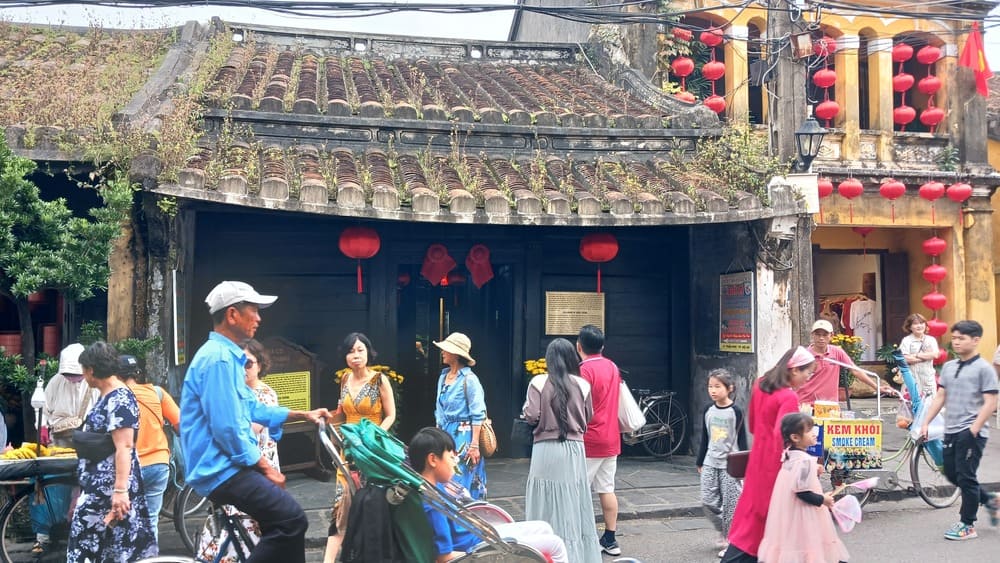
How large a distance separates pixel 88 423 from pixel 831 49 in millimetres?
14016

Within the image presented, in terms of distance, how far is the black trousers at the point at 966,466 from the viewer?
275 inches

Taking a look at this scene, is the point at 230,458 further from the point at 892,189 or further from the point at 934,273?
the point at 934,273

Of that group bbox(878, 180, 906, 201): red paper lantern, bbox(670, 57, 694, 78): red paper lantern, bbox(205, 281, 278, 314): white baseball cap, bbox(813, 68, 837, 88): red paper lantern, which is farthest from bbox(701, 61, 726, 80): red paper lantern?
bbox(205, 281, 278, 314): white baseball cap

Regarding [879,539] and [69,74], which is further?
[69,74]

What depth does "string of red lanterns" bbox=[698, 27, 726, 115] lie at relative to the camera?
13906 millimetres

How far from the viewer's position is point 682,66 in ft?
45.3

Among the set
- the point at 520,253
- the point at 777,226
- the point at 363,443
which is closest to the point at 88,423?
the point at 363,443

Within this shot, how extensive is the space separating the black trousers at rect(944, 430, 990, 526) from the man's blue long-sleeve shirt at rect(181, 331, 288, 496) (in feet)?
18.6

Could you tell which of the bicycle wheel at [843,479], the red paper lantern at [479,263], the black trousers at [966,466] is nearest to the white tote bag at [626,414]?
the bicycle wheel at [843,479]

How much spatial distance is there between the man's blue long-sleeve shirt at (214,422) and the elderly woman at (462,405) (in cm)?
269

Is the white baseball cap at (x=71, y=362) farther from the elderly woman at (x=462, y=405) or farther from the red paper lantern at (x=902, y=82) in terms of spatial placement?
the red paper lantern at (x=902, y=82)

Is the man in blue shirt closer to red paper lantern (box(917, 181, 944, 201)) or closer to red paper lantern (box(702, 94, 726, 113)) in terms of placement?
red paper lantern (box(702, 94, 726, 113))

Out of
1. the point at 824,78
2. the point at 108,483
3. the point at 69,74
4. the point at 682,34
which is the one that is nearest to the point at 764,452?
the point at 108,483

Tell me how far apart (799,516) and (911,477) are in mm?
4200
